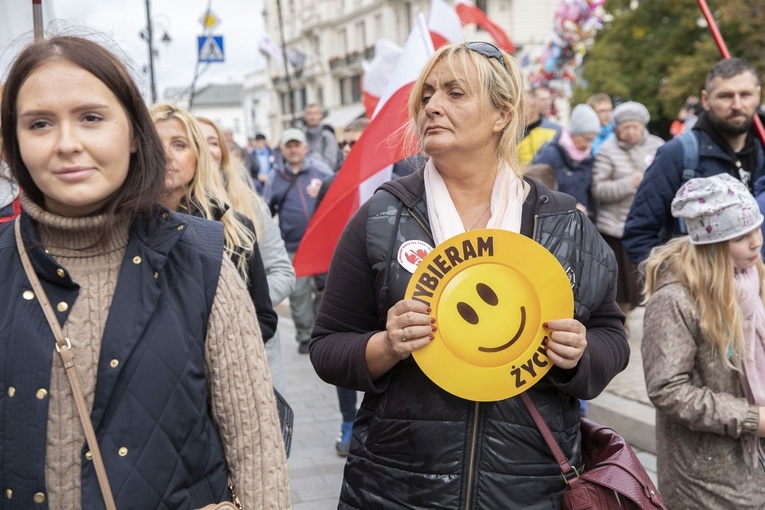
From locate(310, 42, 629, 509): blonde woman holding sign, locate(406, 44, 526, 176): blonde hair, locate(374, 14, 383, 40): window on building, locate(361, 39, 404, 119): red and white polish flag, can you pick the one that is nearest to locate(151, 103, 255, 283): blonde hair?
locate(310, 42, 629, 509): blonde woman holding sign

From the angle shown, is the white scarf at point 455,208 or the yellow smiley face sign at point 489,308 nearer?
the yellow smiley face sign at point 489,308

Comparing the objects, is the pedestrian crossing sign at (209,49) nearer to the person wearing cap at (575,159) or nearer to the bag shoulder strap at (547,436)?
the person wearing cap at (575,159)

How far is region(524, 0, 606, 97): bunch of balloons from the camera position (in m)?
13.3

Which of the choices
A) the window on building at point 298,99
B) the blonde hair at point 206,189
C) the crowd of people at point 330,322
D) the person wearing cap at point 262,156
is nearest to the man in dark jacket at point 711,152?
the crowd of people at point 330,322

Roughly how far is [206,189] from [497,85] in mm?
1793

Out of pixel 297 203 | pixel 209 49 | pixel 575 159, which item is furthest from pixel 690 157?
pixel 209 49

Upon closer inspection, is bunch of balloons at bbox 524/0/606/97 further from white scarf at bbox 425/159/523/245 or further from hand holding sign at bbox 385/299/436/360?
hand holding sign at bbox 385/299/436/360

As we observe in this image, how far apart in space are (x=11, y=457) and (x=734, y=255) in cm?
257

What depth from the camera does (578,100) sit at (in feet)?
134

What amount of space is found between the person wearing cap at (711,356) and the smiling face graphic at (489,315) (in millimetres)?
1127

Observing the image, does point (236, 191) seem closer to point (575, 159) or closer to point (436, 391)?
point (436, 391)

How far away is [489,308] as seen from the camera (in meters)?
2.09

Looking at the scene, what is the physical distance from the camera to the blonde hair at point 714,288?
3.00 m

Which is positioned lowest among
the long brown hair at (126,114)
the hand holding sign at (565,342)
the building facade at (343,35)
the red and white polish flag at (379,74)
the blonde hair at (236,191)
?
the hand holding sign at (565,342)
